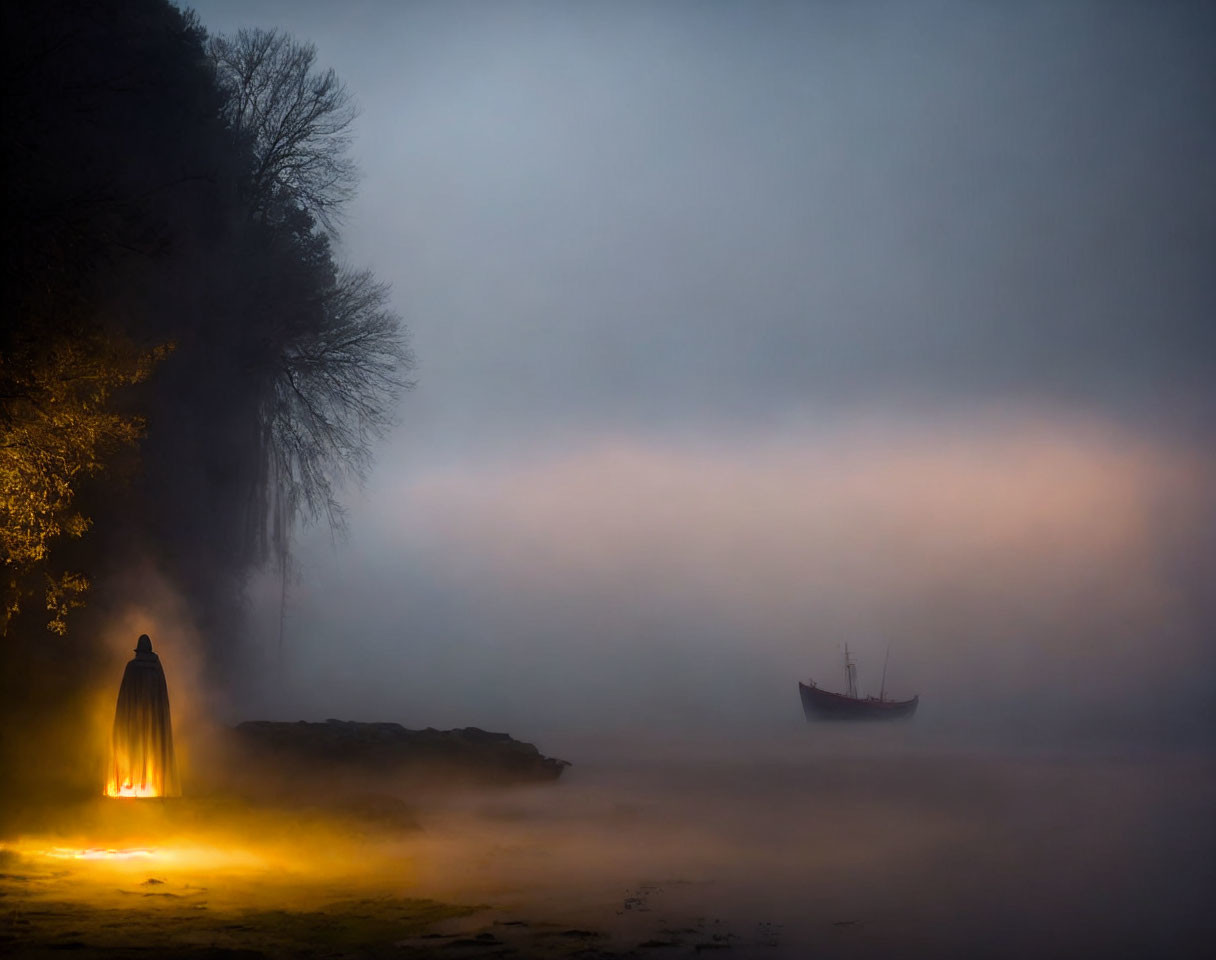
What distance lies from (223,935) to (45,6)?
13060mm

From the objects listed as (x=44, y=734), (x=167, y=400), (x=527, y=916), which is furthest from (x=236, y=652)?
(x=527, y=916)

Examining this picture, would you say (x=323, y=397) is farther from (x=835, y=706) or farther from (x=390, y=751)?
(x=835, y=706)

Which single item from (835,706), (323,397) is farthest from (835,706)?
(323,397)

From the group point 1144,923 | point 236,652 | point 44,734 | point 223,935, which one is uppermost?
point 236,652

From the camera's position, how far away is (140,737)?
13844 mm

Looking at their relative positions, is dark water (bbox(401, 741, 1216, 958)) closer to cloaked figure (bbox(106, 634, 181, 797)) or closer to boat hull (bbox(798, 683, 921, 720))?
cloaked figure (bbox(106, 634, 181, 797))

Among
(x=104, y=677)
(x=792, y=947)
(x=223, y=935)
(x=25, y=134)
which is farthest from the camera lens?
(x=104, y=677)

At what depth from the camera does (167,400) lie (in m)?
23.3

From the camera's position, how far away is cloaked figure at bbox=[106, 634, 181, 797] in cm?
1380

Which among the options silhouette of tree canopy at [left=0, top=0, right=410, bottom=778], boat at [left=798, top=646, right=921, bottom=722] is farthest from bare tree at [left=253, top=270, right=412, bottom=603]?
boat at [left=798, top=646, right=921, bottom=722]

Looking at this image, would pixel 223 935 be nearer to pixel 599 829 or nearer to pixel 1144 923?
pixel 599 829

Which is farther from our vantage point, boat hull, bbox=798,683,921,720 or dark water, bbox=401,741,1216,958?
boat hull, bbox=798,683,921,720

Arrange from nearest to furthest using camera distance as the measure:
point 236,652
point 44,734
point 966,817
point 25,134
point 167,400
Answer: point 25,134
point 44,734
point 167,400
point 966,817
point 236,652

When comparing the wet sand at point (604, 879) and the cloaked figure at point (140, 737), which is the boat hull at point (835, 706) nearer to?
the wet sand at point (604, 879)
